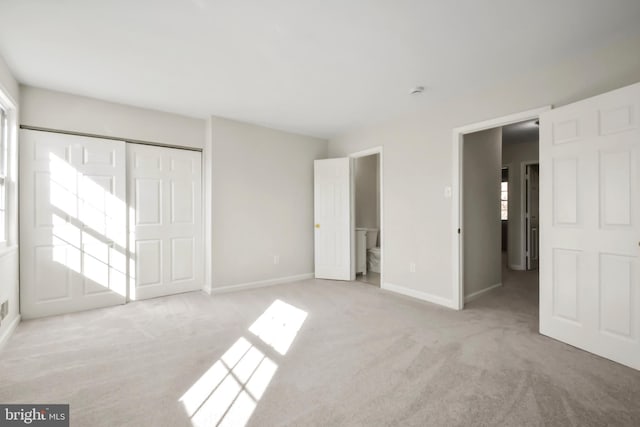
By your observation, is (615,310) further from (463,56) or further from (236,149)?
(236,149)

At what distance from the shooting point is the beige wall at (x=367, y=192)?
19.8ft

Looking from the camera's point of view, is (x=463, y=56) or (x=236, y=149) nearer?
(x=463, y=56)

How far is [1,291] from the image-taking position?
2.46 metres

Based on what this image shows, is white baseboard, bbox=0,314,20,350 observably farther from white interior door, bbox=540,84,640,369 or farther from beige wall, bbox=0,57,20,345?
white interior door, bbox=540,84,640,369

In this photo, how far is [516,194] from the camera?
→ 5.79m

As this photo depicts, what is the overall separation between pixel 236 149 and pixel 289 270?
2.14 metres

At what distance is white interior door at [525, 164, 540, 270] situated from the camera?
18.4 feet

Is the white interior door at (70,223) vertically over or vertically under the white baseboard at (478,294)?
over

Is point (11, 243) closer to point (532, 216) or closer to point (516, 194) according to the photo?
point (516, 194)

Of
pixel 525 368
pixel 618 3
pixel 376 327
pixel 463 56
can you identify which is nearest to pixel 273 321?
pixel 376 327

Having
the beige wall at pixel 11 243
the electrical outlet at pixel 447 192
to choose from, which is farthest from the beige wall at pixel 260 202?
the electrical outlet at pixel 447 192

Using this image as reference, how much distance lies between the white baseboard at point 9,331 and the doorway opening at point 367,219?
4151mm

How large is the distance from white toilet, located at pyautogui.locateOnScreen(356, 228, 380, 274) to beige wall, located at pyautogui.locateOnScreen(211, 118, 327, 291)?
34.2 inches

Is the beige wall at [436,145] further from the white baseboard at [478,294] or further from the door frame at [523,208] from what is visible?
the door frame at [523,208]
